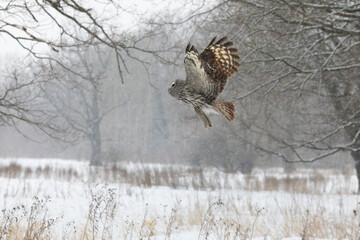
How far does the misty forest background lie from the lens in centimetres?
786

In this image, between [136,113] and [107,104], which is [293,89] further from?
[136,113]

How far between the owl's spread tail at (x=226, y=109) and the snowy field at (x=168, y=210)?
204cm

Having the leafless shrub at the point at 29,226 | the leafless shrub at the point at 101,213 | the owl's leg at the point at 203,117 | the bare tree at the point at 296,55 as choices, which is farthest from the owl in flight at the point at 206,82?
the bare tree at the point at 296,55

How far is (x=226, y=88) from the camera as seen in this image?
10258mm

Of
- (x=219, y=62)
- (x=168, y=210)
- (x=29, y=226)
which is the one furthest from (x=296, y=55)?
(x=219, y=62)

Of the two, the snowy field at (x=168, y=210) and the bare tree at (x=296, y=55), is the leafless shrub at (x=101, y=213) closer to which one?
the snowy field at (x=168, y=210)

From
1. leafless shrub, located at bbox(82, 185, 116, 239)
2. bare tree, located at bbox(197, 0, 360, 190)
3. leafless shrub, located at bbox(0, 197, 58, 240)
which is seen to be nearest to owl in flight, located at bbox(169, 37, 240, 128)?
leafless shrub, located at bbox(82, 185, 116, 239)

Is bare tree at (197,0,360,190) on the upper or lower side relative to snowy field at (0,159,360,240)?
upper

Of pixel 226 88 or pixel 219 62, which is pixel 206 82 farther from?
pixel 226 88

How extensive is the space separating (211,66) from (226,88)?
710 cm

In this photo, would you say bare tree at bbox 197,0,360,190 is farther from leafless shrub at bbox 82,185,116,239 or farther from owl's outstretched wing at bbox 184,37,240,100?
owl's outstretched wing at bbox 184,37,240,100

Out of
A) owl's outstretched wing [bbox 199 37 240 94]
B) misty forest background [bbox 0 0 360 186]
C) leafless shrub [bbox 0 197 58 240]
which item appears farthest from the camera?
misty forest background [bbox 0 0 360 186]

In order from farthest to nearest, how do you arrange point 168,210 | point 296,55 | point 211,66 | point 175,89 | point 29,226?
point 168,210 → point 296,55 → point 29,226 → point 211,66 → point 175,89

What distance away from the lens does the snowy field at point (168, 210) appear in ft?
18.4
